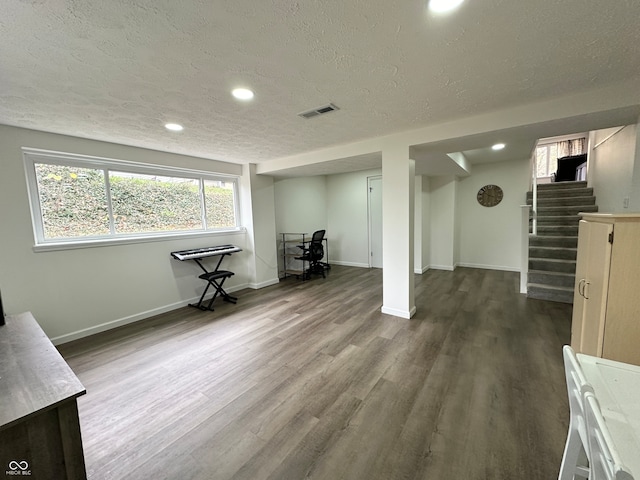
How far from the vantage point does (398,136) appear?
121 inches

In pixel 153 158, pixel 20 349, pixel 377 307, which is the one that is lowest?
pixel 377 307

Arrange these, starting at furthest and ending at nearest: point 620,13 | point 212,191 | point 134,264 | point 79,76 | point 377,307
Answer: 1. point 212,191
2. point 377,307
3. point 134,264
4. point 79,76
5. point 620,13

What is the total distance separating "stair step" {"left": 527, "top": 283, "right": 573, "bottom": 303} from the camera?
12.2 feet

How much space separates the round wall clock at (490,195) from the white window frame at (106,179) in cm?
554

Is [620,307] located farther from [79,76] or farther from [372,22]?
[79,76]

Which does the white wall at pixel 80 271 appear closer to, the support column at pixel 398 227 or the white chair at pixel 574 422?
the support column at pixel 398 227

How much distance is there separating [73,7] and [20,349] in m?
1.68

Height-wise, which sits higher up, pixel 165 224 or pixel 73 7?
pixel 73 7

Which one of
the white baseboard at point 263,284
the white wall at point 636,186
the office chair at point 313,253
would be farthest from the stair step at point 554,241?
the white baseboard at point 263,284

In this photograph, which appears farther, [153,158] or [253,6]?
[153,158]

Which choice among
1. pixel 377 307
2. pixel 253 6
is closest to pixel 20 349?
pixel 253 6

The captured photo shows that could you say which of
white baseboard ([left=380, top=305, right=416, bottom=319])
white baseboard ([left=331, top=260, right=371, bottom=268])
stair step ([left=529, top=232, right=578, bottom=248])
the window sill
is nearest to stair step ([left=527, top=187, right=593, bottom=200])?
stair step ([left=529, top=232, right=578, bottom=248])

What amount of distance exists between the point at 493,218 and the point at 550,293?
92.9 inches

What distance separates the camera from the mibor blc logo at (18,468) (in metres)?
0.90
